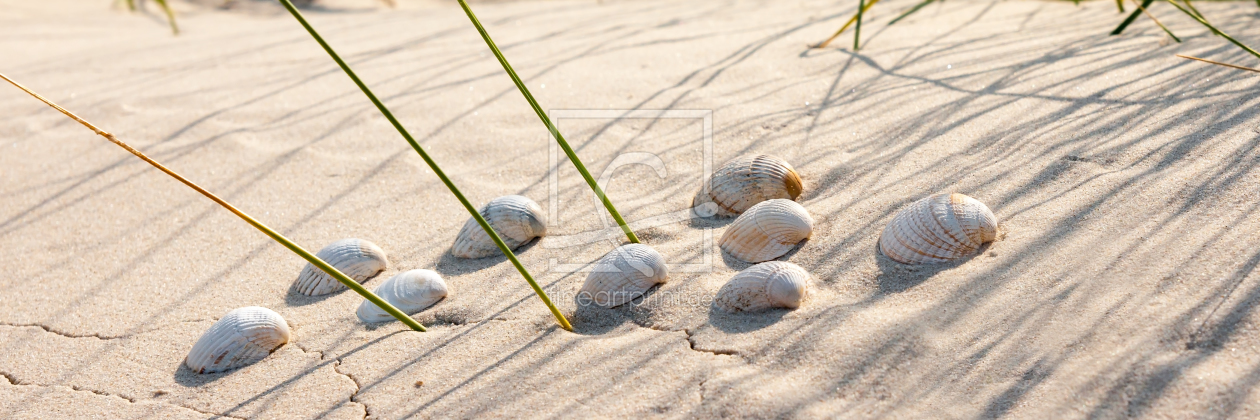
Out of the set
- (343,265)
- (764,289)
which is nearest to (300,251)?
(343,265)

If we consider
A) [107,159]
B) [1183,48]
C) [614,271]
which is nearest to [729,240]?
[614,271]

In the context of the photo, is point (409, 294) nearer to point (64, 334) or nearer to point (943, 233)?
point (64, 334)

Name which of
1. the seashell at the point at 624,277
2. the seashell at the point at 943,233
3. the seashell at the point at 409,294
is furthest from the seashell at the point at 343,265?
the seashell at the point at 943,233

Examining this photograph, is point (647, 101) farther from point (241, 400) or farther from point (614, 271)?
point (241, 400)

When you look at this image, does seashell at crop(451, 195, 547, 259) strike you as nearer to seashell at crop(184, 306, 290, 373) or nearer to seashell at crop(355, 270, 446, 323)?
seashell at crop(355, 270, 446, 323)

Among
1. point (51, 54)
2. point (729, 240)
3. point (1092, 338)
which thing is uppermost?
point (1092, 338)
